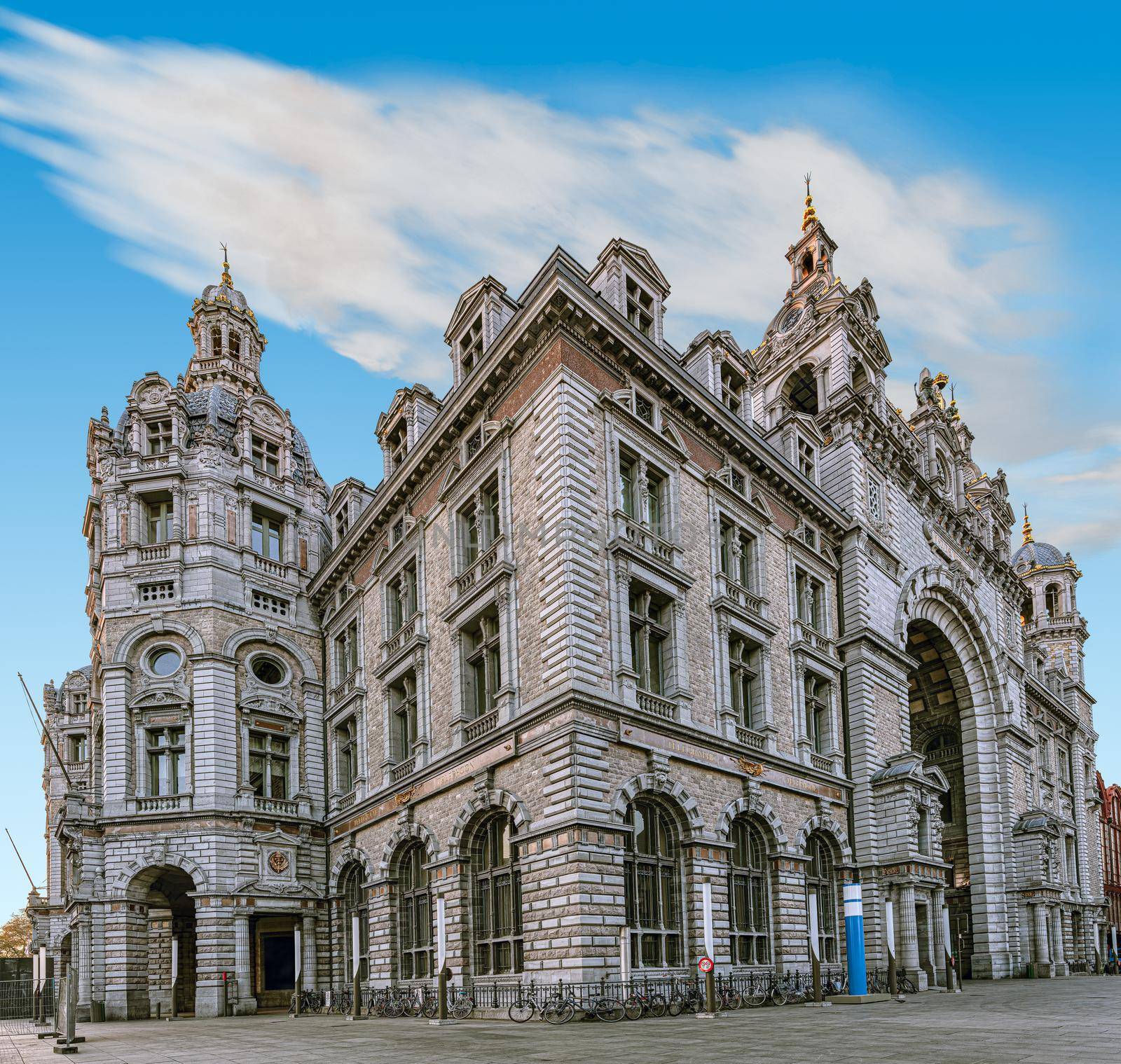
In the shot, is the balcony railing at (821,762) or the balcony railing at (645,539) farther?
the balcony railing at (821,762)

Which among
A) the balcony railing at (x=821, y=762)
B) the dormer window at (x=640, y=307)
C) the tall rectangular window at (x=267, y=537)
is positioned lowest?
the balcony railing at (x=821, y=762)

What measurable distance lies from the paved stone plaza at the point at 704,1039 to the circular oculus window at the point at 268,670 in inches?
609

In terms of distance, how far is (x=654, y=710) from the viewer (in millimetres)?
28344

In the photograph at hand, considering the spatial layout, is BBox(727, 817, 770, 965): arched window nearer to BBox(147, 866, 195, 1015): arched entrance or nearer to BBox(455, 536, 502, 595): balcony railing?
BBox(455, 536, 502, 595): balcony railing

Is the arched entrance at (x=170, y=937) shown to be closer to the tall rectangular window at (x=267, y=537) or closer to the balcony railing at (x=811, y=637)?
the tall rectangular window at (x=267, y=537)

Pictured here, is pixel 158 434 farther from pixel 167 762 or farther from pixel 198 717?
pixel 167 762

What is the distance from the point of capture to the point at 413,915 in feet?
109

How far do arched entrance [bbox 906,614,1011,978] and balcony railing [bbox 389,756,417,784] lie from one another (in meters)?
24.3

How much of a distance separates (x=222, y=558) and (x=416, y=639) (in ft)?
38.7

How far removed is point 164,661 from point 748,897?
24.0m

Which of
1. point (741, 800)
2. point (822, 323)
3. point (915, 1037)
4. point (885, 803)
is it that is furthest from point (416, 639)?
point (822, 323)

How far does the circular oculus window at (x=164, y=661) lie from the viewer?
4019cm

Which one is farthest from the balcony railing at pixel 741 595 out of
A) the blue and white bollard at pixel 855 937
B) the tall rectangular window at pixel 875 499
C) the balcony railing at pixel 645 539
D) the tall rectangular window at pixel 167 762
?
the tall rectangular window at pixel 167 762

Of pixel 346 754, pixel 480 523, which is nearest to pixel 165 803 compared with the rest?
pixel 346 754
